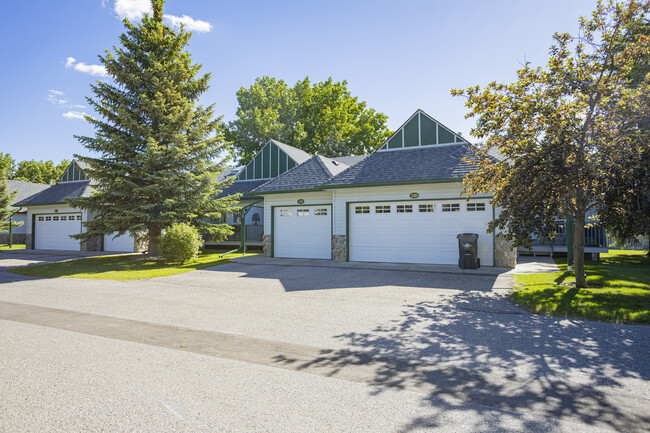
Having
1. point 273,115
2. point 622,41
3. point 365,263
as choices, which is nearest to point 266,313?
point 365,263

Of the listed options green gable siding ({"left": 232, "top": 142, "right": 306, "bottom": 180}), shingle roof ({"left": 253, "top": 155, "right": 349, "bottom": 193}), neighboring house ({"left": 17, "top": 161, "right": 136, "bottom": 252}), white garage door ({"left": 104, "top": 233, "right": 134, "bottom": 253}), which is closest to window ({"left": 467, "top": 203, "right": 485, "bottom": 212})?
shingle roof ({"left": 253, "top": 155, "right": 349, "bottom": 193})

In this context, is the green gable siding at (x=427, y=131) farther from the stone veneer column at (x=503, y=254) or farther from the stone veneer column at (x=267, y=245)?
the stone veneer column at (x=267, y=245)

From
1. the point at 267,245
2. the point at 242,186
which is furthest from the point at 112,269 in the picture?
the point at 242,186

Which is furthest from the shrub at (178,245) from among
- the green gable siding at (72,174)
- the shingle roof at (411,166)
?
the green gable siding at (72,174)

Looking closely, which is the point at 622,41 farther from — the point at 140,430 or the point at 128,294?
the point at 128,294

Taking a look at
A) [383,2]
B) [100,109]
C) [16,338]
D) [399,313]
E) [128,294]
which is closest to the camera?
[16,338]

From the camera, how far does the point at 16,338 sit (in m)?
5.02

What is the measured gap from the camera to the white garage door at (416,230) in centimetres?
1277

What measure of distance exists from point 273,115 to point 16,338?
110 ft

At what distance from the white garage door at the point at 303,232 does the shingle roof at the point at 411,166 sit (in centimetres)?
198

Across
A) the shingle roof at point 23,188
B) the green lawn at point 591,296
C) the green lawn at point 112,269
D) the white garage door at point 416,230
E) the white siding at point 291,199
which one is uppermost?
the shingle roof at point 23,188

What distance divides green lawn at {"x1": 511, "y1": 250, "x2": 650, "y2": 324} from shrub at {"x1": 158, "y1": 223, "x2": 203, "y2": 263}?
11.8 meters

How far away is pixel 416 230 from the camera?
44.7 ft

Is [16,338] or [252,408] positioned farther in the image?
[16,338]
